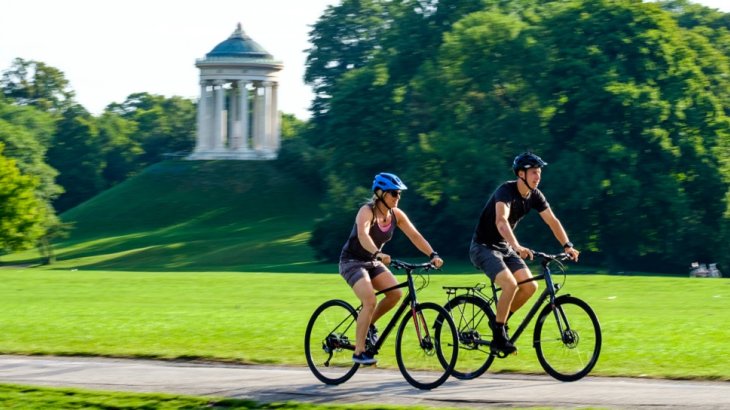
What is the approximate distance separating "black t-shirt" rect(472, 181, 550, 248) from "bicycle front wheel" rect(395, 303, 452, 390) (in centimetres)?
87

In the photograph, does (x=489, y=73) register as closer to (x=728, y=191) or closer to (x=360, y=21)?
(x=728, y=191)

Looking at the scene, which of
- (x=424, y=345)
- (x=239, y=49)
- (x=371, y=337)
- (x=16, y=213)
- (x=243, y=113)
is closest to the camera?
(x=424, y=345)

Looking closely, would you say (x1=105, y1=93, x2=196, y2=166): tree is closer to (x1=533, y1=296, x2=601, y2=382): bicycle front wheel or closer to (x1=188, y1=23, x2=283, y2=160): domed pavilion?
(x1=188, y1=23, x2=283, y2=160): domed pavilion

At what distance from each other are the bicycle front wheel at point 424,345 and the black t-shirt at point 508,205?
871mm

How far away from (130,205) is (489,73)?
45905 mm

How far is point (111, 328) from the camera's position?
21.3 m

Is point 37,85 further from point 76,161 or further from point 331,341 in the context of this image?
point 331,341

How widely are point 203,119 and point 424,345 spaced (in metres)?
111

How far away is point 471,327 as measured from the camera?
557 inches

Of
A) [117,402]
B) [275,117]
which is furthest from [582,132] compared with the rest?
[275,117]

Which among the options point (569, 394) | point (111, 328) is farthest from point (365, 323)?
point (111, 328)

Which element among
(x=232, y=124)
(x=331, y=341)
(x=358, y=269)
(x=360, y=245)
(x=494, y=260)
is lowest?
(x=331, y=341)

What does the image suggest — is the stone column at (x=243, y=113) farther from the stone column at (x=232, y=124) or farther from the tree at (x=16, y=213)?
the tree at (x=16, y=213)

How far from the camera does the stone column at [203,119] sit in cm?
12338
